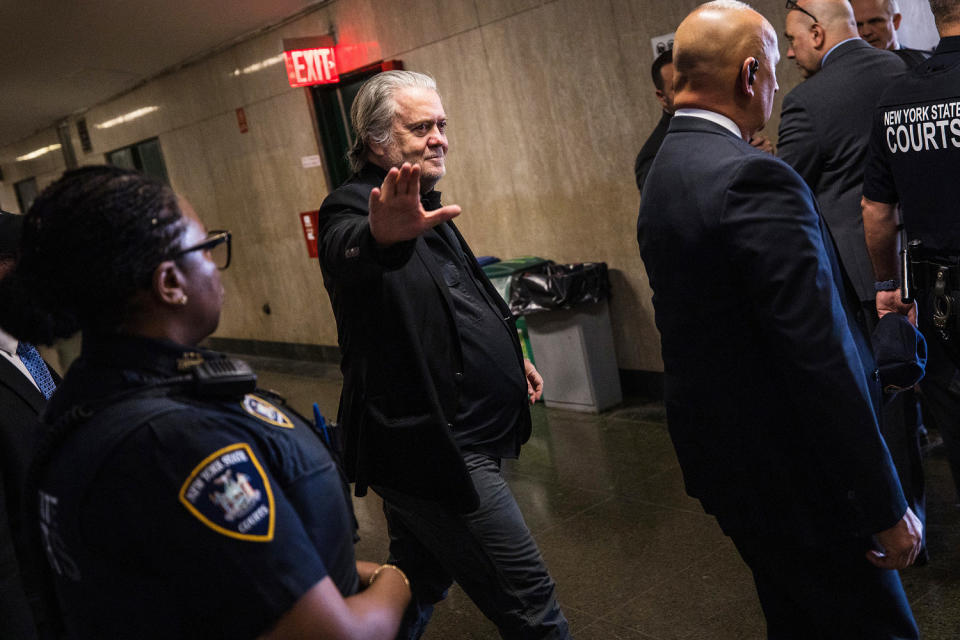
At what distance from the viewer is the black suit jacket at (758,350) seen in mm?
1873

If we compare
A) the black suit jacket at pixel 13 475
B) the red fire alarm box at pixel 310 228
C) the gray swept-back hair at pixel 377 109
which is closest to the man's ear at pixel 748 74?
the gray swept-back hair at pixel 377 109

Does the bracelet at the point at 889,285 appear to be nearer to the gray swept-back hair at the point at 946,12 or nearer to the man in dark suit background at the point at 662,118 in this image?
the gray swept-back hair at the point at 946,12

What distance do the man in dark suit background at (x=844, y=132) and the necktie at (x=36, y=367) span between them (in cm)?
287

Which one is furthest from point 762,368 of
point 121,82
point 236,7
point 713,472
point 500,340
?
point 121,82

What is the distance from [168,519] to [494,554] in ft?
4.63

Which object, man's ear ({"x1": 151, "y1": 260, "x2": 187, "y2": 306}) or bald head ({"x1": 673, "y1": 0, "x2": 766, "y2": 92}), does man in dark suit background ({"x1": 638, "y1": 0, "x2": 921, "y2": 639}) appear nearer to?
bald head ({"x1": 673, "y1": 0, "x2": 766, "y2": 92})

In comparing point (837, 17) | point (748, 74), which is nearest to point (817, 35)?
point (837, 17)

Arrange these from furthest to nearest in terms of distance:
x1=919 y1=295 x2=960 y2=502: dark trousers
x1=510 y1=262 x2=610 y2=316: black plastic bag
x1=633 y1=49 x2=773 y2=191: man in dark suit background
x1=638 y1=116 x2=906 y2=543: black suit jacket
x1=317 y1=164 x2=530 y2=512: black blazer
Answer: x1=510 y1=262 x2=610 y2=316: black plastic bag, x1=633 y1=49 x2=773 y2=191: man in dark suit background, x1=919 y1=295 x2=960 y2=502: dark trousers, x1=317 y1=164 x2=530 y2=512: black blazer, x1=638 y1=116 x2=906 y2=543: black suit jacket

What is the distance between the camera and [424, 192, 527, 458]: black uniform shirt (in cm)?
258

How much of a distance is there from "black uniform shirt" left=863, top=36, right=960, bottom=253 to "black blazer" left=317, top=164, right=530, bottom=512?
1664mm

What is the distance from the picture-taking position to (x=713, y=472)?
2168mm

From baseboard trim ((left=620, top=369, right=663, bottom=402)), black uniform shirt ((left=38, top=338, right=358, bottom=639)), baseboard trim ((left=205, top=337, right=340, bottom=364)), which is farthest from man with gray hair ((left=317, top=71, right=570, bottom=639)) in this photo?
baseboard trim ((left=205, top=337, right=340, bottom=364))

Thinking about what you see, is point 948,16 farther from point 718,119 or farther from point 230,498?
point 230,498

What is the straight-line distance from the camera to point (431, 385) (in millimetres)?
2416
